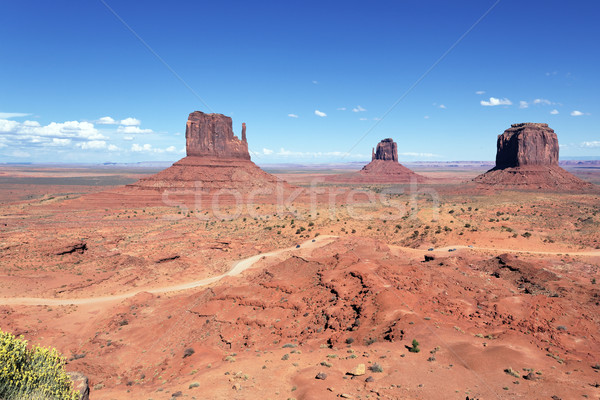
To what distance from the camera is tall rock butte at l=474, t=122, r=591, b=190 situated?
114125mm

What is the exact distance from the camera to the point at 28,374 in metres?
8.39

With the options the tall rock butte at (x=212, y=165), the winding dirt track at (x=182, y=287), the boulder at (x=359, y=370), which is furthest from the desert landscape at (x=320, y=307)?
the tall rock butte at (x=212, y=165)

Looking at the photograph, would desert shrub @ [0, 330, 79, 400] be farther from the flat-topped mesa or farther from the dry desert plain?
the flat-topped mesa

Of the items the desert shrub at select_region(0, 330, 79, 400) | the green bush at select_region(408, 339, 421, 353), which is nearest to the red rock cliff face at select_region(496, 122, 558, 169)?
the green bush at select_region(408, 339, 421, 353)

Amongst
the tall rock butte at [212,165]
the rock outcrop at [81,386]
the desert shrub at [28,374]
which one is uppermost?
the tall rock butte at [212,165]

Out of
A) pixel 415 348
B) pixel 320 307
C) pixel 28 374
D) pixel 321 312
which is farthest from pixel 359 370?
pixel 28 374

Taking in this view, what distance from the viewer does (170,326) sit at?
21469 millimetres

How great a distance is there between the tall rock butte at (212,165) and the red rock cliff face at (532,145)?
306ft

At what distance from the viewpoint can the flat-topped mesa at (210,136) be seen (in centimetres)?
10788

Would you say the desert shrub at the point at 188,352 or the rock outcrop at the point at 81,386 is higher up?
the rock outcrop at the point at 81,386

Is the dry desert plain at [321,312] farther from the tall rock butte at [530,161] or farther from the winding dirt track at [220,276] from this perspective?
the tall rock butte at [530,161]

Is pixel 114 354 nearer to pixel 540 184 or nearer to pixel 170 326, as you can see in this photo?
pixel 170 326

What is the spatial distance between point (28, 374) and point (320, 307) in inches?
582

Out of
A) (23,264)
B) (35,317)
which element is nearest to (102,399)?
(35,317)
